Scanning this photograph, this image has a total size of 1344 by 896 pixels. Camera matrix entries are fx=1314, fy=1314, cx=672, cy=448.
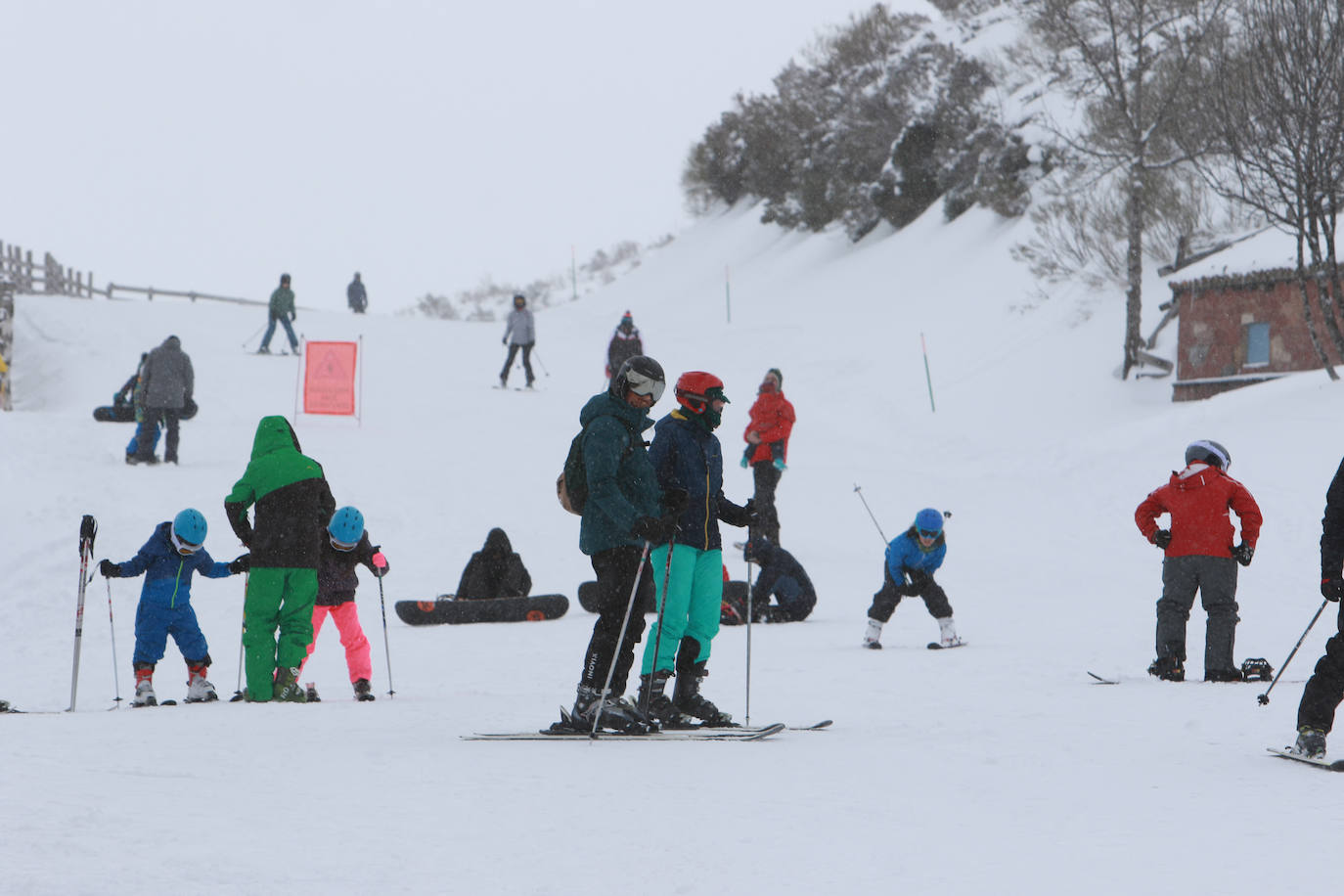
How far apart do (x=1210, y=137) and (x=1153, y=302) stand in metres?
6.31

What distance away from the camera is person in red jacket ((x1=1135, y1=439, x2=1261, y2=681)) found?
7695mm

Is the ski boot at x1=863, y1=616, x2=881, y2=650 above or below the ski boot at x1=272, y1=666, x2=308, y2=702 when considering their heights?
above

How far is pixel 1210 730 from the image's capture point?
585 centimetres

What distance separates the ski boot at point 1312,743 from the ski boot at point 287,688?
512cm

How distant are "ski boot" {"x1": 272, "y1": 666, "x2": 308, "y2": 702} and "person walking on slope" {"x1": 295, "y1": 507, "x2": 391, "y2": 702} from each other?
Result: 21 centimetres

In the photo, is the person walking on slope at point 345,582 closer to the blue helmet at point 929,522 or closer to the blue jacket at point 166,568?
the blue jacket at point 166,568

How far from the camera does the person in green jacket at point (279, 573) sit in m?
7.41

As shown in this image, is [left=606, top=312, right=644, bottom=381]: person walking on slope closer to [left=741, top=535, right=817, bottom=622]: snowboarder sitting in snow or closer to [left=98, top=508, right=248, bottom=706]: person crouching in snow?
[left=741, top=535, right=817, bottom=622]: snowboarder sitting in snow

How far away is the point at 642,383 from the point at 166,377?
11.8m

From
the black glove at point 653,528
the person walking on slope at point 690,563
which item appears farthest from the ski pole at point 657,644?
the black glove at point 653,528

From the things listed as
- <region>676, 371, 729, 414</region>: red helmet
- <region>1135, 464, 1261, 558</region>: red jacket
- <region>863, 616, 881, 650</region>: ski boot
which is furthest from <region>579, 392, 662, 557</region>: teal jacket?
<region>863, 616, 881, 650</region>: ski boot

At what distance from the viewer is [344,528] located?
812cm

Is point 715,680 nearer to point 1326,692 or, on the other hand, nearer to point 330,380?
point 1326,692

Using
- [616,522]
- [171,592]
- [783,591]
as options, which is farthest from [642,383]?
[783,591]
